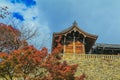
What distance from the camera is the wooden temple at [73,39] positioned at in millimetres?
45625

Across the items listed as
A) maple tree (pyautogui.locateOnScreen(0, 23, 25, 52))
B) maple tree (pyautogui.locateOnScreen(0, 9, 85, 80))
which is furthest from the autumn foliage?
maple tree (pyautogui.locateOnScreen(0, 23, 25, 52))

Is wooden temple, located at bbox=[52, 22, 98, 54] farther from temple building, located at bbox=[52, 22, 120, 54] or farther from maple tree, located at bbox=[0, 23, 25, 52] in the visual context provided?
maple tree, located at bbox=[0, 23, 25, 52]

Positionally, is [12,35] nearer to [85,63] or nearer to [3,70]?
[85,63]

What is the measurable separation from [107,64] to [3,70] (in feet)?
59.1

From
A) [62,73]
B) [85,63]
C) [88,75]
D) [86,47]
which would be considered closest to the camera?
[62,73]

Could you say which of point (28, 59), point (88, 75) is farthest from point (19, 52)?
point (88, 75)

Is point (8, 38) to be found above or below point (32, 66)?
above

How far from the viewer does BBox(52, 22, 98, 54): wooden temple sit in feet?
150

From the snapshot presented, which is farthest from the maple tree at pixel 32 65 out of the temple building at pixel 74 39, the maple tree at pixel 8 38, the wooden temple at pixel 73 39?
the wooden temple at pixel 73 39

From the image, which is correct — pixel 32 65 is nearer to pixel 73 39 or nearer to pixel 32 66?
pixel 32 66

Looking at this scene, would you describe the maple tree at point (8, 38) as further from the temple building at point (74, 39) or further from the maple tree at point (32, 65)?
the maple tree at point (32, 65)

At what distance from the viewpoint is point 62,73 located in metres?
24.9

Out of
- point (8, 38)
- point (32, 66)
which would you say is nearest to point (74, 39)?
point (8, 38)

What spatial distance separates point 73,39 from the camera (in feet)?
153
